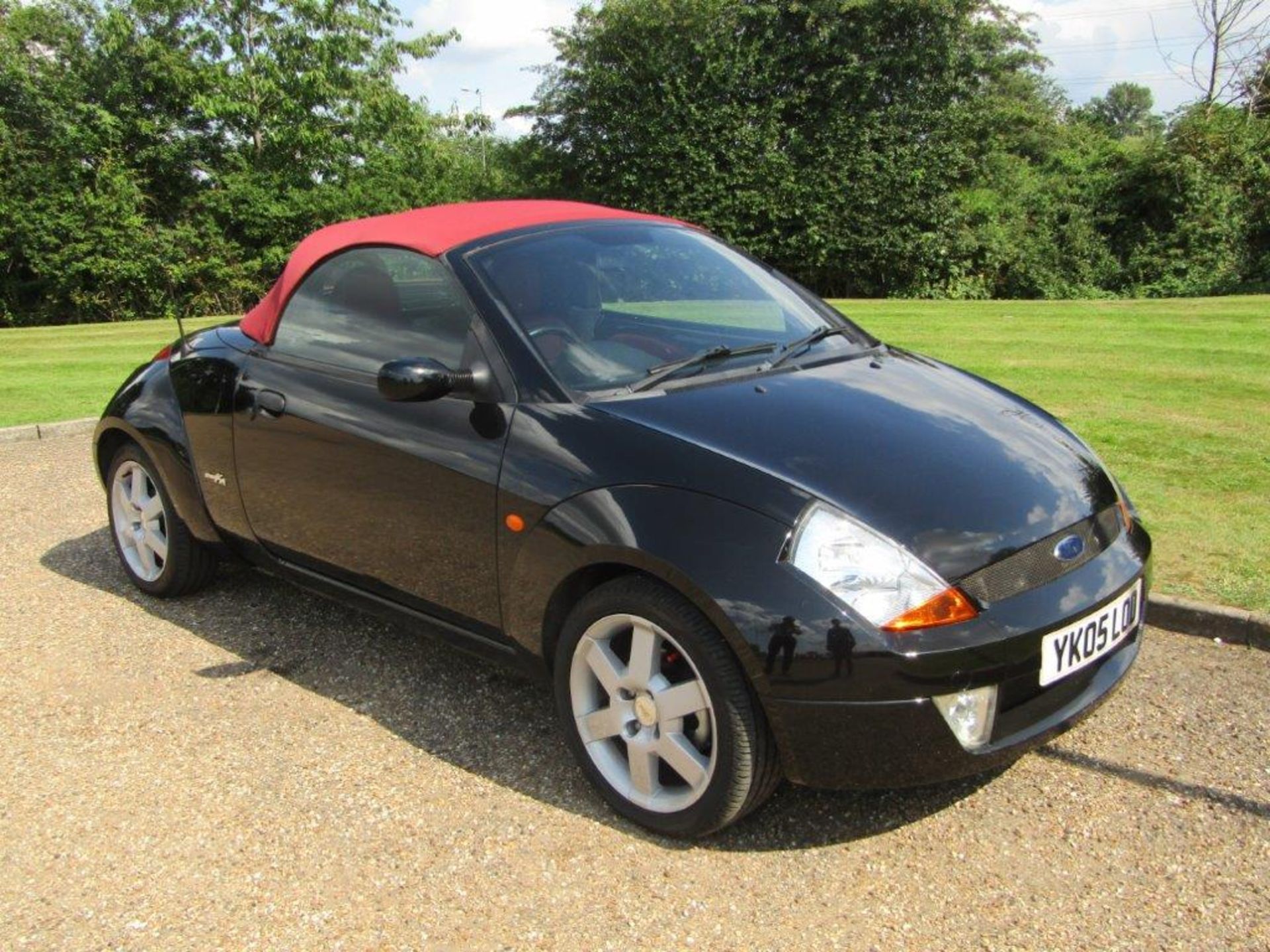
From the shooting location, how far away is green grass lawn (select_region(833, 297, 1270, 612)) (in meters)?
4.96

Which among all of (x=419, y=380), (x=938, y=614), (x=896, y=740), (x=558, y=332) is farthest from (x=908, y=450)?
(x=419, y=380)

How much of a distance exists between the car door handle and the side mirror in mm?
837

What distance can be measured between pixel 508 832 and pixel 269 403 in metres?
1.88

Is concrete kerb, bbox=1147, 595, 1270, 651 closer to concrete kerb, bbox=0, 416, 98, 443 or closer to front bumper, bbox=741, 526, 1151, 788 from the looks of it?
front bumper, bbox=741, 526, 1151, 788

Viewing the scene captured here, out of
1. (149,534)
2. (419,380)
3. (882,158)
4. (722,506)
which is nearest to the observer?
(722,506)

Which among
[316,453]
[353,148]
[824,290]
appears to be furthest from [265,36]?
[316,453]

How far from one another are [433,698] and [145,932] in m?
1.37

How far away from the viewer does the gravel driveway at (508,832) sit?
2674mm

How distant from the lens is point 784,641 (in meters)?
2.64

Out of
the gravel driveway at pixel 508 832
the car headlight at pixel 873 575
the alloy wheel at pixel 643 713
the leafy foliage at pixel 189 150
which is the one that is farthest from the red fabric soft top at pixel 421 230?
the leafy foliage at pixel 189 150

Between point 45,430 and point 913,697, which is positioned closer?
point 913,697

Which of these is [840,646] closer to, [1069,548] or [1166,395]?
[1069,548]

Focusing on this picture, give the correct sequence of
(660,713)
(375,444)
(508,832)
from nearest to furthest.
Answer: (660,713)
(508,832)
(375,444)

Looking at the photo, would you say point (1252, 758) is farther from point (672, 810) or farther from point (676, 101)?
point (676, 101)
